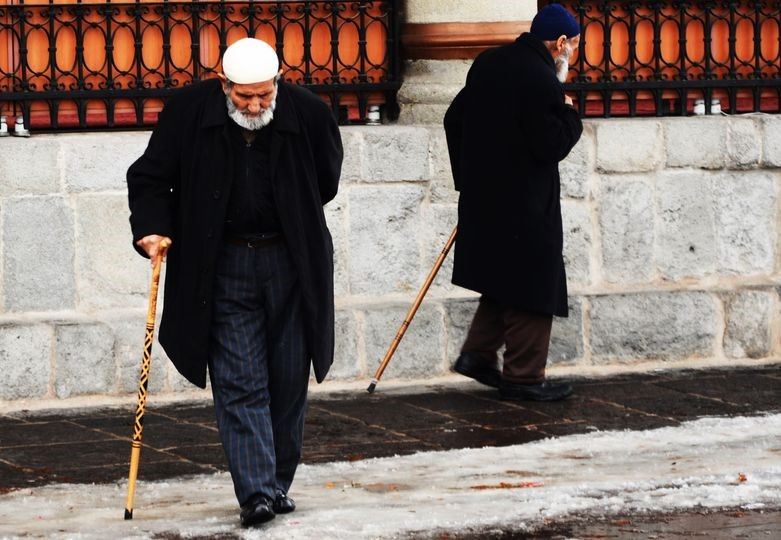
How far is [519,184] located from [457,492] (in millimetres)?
2237

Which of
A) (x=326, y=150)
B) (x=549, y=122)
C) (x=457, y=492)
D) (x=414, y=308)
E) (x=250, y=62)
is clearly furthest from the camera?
(x=414, y=308)

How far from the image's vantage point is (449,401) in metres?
8.73

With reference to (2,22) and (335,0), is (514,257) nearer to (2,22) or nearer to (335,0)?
(335,0)

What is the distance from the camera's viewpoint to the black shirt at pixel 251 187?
20.2 feet

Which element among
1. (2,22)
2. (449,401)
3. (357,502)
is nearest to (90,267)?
(2,22)

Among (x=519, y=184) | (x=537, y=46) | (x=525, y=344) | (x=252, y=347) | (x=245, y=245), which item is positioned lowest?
(x=525, y=344)

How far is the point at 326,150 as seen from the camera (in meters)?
6.33

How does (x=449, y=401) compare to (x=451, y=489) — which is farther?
(x=449, y=401)

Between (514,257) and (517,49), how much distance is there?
1.00m

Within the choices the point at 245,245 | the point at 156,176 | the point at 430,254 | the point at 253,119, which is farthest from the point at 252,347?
the point at 430,254

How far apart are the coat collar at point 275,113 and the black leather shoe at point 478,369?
2.90 metres

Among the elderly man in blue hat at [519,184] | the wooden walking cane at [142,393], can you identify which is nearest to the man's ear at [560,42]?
the elderly man in blue hat at [519,184]

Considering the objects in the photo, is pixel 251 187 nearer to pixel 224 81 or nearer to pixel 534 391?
pixel 224 81

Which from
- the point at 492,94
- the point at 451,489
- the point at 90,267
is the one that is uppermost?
the point at 492,94
